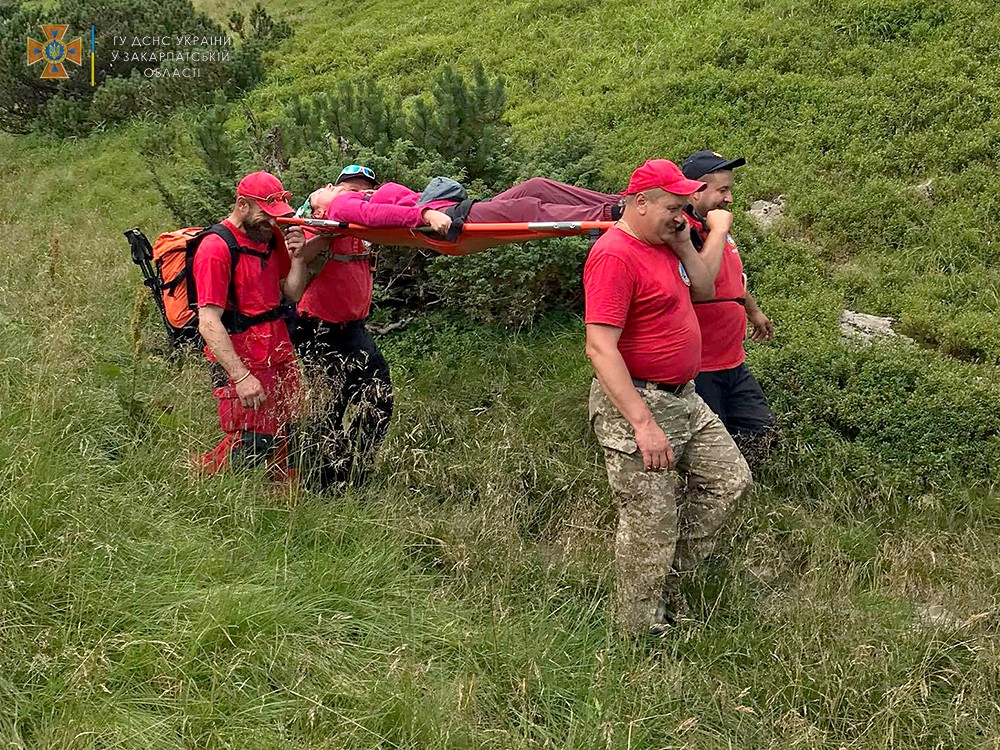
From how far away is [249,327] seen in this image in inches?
189

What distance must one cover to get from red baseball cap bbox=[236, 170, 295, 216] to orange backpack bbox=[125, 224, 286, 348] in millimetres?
223

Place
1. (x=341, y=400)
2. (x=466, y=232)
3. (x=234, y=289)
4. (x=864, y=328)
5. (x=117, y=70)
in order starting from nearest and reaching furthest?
(x=466, y=232), (x=234, y=289), (x=341, y=400), (x=864, y=328), (x=117, y=70)

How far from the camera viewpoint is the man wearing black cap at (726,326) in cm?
463

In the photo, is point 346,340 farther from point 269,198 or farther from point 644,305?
point 644,305

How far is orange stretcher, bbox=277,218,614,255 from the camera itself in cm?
442

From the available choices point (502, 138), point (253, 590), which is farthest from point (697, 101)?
point (253, 590)

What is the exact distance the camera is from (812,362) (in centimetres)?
600

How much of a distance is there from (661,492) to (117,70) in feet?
51.4

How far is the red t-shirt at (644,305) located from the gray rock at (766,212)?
13.8 ft

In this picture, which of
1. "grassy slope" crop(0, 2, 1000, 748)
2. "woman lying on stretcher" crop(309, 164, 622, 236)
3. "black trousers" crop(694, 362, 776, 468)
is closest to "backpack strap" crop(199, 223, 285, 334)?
"woman lying on stretcher" crop(309, 164, 622, 236)

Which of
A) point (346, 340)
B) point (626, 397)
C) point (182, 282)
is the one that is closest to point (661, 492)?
point (626, 397)

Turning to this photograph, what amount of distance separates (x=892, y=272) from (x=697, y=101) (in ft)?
11.7

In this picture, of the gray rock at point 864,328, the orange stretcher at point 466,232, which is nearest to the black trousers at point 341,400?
the orange stretcher at point 466,232

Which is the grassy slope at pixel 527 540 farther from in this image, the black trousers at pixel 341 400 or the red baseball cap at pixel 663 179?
the red baseball cap at pixel 663 179
